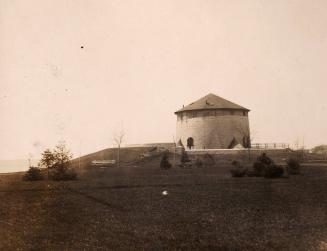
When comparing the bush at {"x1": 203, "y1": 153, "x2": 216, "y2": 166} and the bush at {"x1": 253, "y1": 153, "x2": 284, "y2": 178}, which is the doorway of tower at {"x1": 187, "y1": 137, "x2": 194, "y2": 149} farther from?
the bush at {"x1": 253, "y1": 153, "x2": 284, "y2": 178}

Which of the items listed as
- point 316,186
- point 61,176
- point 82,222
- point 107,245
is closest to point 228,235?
point 107,245

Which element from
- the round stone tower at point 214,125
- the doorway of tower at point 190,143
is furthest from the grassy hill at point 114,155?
the round stone tower at point 214,125

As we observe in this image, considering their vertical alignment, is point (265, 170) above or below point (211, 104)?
below

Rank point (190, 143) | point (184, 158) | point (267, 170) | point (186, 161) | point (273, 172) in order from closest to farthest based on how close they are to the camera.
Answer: point (273, 172), point (267, 170), point (186, 161), point (184, 158), point (190, 143)

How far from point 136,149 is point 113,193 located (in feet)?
112

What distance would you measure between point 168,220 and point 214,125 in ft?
139

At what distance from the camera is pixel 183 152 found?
144ft

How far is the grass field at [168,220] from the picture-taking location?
8602 millimetres

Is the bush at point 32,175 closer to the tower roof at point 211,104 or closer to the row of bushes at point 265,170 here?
the row of bushes at point 265,170

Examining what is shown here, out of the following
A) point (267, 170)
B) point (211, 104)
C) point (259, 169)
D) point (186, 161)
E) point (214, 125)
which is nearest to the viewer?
point (267, 170)

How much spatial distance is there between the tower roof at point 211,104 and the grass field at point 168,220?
118 ft

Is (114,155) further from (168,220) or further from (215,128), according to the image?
(168,220)

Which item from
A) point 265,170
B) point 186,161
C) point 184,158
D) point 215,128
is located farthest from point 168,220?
point 215,128

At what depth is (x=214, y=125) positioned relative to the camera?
52719 mm
